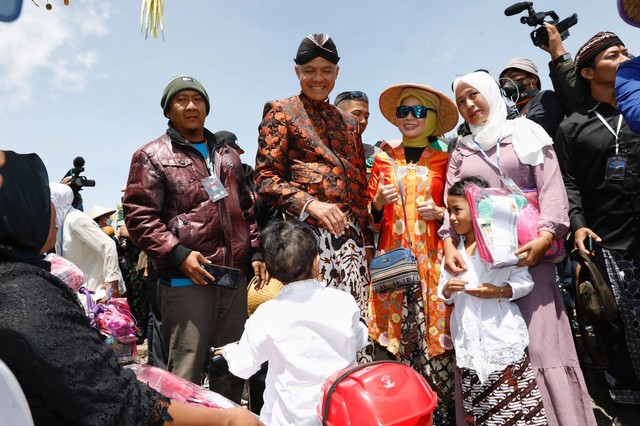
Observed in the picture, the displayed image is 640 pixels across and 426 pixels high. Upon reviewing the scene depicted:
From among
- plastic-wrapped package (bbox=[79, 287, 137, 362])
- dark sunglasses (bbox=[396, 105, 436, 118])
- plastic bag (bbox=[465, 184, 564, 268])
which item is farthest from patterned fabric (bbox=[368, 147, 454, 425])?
plastic-wrapped package (bbox=[79, 287, 137, 362])

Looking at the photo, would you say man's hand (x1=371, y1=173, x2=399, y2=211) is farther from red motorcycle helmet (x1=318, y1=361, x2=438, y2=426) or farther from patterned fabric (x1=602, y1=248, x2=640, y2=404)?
patterned fabric (x1=602, y1=248, x2=640, y2=404)

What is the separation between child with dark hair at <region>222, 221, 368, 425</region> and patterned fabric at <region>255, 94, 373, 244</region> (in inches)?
28.6

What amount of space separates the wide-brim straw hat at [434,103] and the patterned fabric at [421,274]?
1.12ft

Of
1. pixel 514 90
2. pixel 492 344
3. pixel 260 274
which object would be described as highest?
pixel 514 90

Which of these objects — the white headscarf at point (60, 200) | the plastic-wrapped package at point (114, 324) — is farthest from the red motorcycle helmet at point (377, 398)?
the white headscarf at point (60, 200)

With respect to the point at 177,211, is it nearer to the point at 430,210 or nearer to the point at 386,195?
the point at 386,195

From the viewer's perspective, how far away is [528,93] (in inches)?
170

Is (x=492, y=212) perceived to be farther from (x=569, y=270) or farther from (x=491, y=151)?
(x=569, y=270)

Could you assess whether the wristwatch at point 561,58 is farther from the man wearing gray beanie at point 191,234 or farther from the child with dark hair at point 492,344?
the man wearing gray beanie at point 191,234

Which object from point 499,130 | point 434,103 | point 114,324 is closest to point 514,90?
point 434,103

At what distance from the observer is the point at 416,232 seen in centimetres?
306

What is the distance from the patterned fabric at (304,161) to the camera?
9.46ft

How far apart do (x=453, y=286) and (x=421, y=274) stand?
15.9 inches

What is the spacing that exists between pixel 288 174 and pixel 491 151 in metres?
1.27
